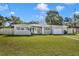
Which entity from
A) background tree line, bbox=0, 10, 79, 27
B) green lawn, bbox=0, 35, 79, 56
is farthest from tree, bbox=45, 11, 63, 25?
green lawn, bbox=0, 35, 79, 56

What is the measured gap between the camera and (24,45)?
2428 millimetres

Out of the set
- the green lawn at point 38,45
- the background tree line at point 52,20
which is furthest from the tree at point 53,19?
the green lawn at point 38,45

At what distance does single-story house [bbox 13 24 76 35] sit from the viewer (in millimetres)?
2451

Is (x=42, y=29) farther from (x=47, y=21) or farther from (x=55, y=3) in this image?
(x=55, y=3)

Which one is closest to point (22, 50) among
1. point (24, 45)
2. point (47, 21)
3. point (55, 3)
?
point (24, 45)

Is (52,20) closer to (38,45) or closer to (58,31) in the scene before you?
(58,31)

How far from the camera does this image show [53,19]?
2.48 metres

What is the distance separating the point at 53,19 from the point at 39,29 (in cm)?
16

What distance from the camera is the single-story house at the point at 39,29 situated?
2.45 m

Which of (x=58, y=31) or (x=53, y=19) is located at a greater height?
(x=53, y=19)

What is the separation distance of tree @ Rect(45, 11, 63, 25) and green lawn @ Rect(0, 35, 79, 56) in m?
0.13

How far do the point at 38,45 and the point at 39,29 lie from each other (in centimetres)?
15

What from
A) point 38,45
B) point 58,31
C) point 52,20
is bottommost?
point 38,45

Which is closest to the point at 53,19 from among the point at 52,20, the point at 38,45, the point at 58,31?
the point at 52,20
